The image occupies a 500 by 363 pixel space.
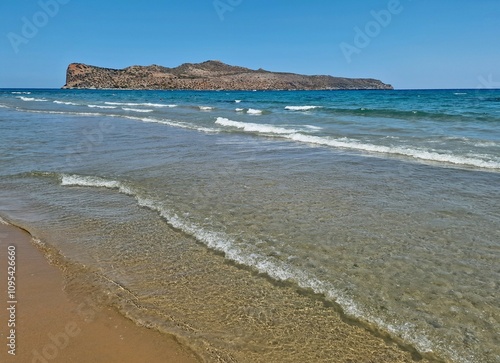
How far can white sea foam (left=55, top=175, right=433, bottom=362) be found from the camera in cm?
366

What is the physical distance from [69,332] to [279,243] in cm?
294

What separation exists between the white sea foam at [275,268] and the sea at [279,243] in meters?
0.02

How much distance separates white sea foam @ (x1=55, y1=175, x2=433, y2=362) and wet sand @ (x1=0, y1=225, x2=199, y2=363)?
1.65 metres

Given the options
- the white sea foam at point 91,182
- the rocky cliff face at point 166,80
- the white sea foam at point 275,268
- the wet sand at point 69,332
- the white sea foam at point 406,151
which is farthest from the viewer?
the rocky cliff face at point 166,80

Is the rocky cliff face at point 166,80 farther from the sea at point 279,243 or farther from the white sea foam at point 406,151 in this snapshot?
the sea at point 279,243

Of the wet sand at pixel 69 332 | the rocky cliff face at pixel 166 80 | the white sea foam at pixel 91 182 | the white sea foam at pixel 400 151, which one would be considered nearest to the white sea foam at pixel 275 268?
the white sea foam at pixel 91 182

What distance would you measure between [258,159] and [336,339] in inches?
363

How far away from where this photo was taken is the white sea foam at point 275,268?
3.66 meters

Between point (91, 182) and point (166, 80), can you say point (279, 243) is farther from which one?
point (166, 80)

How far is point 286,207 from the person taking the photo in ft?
23.8

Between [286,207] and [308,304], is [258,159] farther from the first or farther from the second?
[308,304]

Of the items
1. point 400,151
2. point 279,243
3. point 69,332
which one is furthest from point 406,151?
point 69,332

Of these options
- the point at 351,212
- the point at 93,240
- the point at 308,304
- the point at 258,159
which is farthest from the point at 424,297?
the point at 258,159

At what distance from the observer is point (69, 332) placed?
12.1 feet
